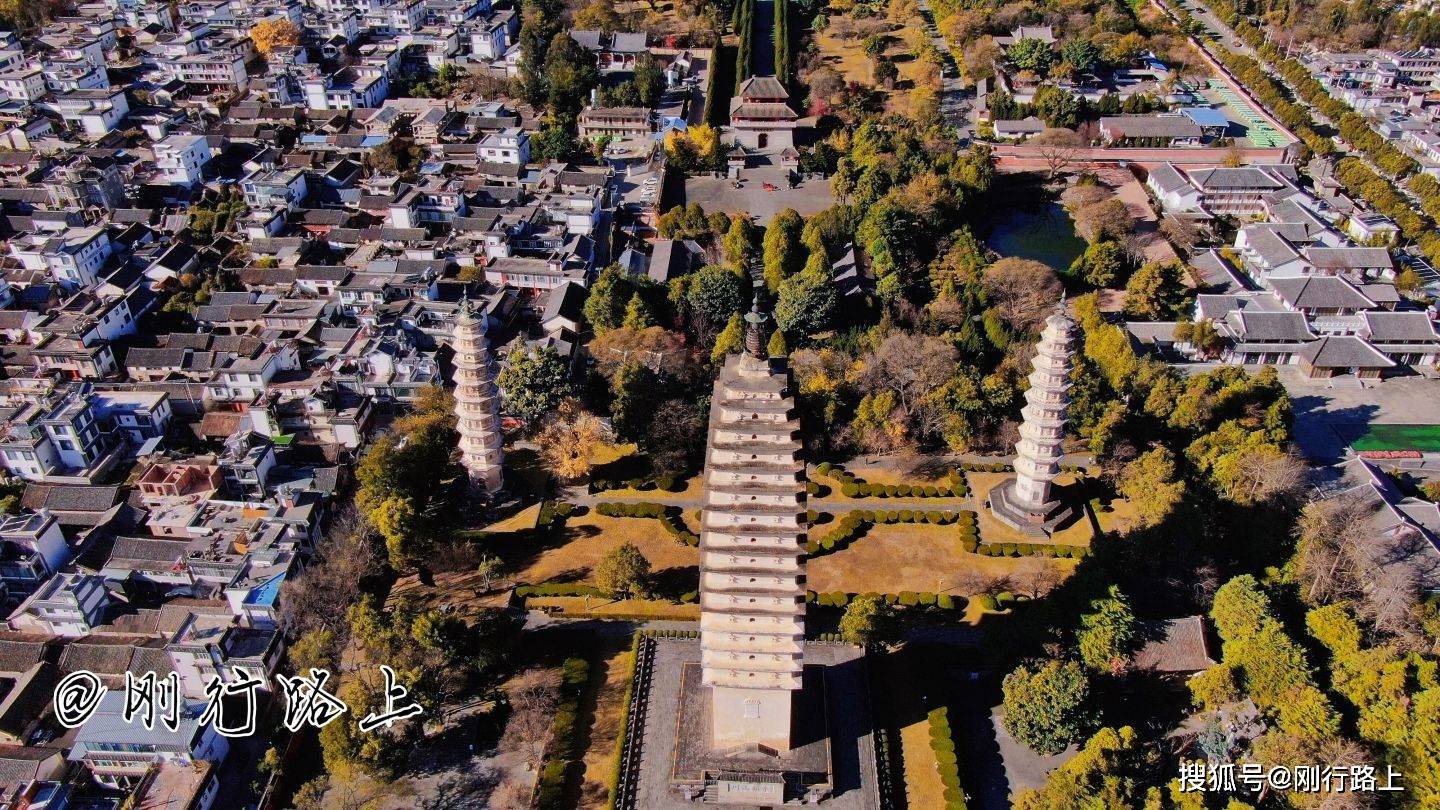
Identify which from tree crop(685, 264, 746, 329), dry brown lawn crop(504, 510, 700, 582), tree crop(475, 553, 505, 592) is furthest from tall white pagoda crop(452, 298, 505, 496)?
tree crop(685, 264, 746, 329)

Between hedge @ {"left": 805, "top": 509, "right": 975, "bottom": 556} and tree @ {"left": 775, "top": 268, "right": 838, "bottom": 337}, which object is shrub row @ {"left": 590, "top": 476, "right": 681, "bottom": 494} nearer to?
hedge @ {"left": 805, "top": 509, "right": 975, "bottom": 556}

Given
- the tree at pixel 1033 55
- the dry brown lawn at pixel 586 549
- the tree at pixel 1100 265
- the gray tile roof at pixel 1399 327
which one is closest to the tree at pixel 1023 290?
the tree at pixel 1100 265

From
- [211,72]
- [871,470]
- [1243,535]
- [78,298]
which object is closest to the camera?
[1243,535]

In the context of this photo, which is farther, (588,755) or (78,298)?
(78,298)

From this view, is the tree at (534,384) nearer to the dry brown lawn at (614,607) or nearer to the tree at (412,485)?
the tree at (412,485)

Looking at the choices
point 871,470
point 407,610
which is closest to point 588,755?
point 407,610

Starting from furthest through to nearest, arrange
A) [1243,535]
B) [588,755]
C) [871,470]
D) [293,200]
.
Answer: [293,200] → [871,470] → [1243,535] → [588,755]

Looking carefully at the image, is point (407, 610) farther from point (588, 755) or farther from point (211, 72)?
point (211, 72)

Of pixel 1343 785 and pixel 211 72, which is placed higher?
pixel 211 72
